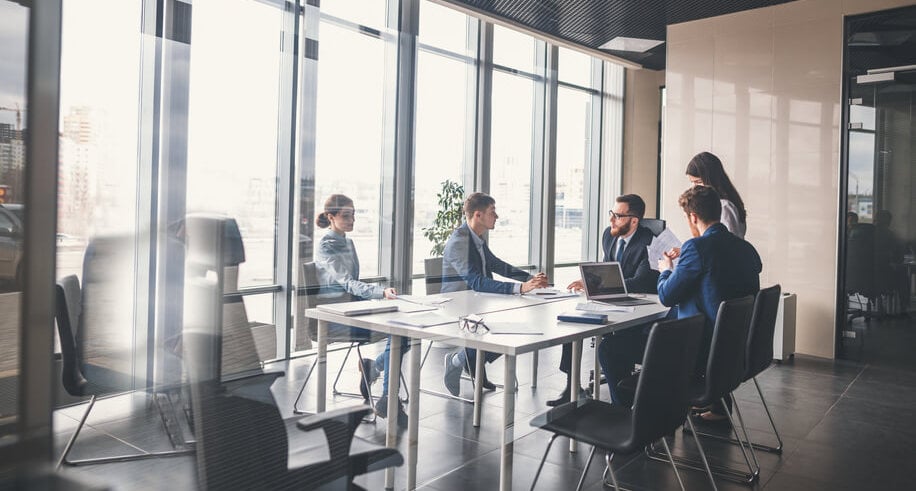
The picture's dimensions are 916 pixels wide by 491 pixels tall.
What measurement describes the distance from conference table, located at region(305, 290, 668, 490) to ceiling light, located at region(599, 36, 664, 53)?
181 inches

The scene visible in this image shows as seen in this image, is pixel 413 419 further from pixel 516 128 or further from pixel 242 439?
pixel 516 128

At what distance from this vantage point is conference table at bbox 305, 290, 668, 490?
1876 millimetres

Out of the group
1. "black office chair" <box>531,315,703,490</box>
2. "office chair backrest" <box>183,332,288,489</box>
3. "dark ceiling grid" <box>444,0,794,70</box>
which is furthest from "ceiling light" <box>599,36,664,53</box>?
"office chair backrest" <box>183,332,288,489</box>

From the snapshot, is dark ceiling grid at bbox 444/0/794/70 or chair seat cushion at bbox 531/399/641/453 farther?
dark ceiling grid at bbox 444/0/794/70

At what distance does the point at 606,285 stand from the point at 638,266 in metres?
0.50

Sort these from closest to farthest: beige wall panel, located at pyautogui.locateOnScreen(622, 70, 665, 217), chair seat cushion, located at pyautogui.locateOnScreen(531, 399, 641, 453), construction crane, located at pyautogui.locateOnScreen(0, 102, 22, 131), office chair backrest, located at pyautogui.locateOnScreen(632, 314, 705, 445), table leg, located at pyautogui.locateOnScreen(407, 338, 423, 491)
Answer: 1. construction crane, located at pyautogui.locateOnScreen(0, 102, 22, 131)
2. table leg, located at pyautogui.locateOnScreen(407, 338, 423, 491)
3. office chair backrest, located at pyautogui.locateOnScreen(632, 314, 705, 445)
4. chair seat cushion, located at pyautogui.locateOnScreen(531, 399, 641, 453)
5. beige wall panel, located at pyautogui.locateOnScreen(622, 70, 665, 217)

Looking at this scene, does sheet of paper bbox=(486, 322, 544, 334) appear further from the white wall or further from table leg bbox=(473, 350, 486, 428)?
the white wall

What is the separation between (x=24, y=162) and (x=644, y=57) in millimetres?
8461

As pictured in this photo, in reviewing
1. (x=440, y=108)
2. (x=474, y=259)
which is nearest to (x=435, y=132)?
(x=440, y=108)

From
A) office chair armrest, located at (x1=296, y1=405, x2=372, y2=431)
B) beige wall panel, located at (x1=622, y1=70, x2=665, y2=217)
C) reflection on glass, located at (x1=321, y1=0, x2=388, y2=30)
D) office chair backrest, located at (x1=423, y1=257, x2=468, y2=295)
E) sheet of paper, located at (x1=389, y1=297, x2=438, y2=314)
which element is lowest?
office chair armrest, located at (x1=296, y1=405, x2=372, y2=431)

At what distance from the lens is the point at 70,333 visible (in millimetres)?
1189

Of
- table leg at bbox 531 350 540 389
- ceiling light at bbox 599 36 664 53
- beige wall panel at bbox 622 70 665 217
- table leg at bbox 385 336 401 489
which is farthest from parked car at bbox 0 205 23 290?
beige wall panel at bbox 622 70 665 217

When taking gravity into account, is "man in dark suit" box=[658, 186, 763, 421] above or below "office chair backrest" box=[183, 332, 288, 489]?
above

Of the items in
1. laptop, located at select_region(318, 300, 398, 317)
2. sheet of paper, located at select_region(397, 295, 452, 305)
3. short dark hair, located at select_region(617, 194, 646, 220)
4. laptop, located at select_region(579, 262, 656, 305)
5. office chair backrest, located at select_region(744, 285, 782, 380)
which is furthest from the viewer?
short dark hair, located at select_region(617, 194, 646, 220)
